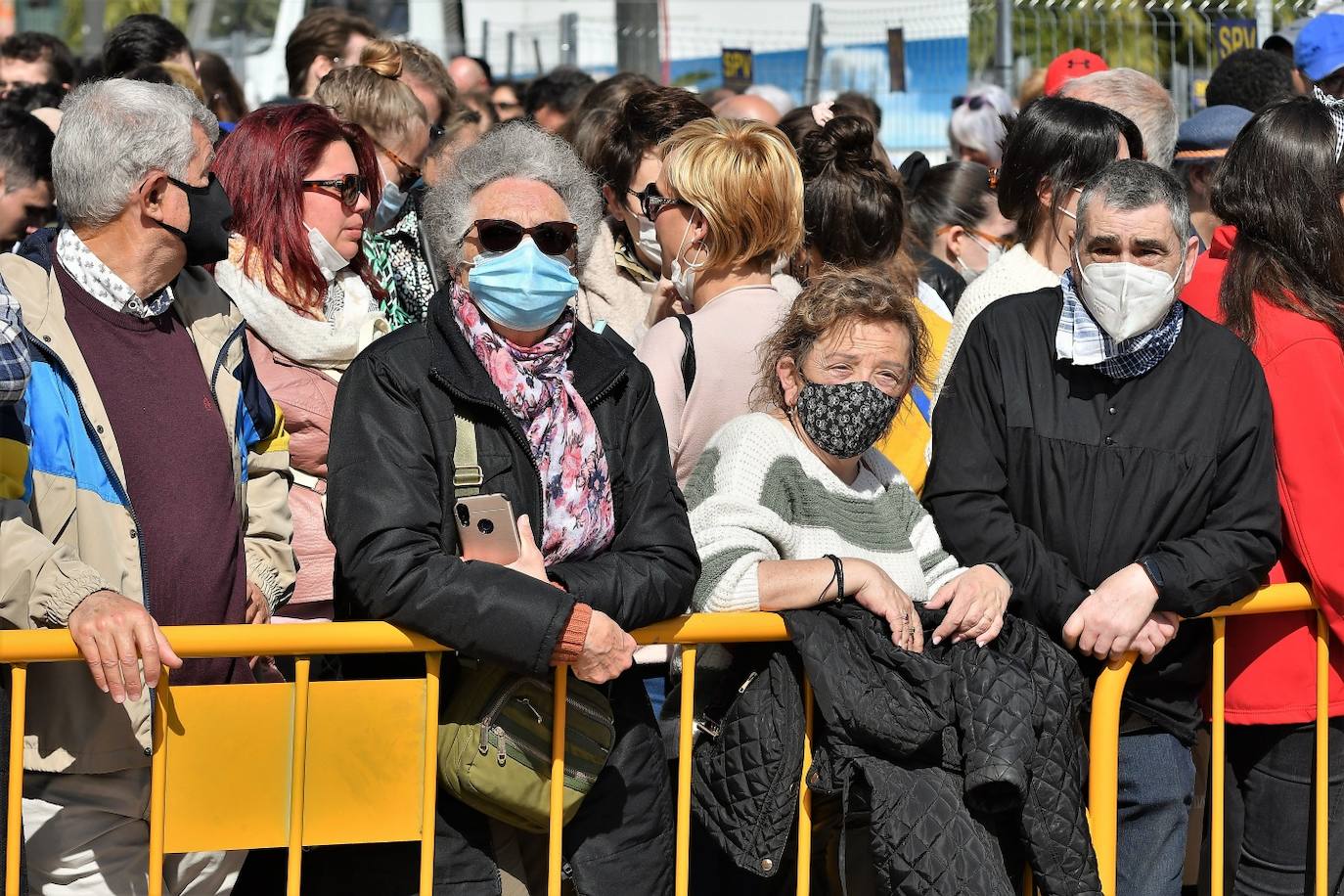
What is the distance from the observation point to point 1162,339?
3.60 meters

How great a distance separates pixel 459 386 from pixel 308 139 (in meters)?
1.33

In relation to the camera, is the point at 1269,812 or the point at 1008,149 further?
the point at 1008,149

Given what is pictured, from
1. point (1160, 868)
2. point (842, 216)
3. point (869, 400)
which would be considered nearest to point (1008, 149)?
point (842, 216)

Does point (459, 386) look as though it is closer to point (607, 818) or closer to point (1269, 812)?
point (607, 818)

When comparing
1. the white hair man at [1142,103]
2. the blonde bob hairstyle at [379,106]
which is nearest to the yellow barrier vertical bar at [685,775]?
the white hair man at [1142,103]

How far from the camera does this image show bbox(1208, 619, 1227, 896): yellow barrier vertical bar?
144 inches

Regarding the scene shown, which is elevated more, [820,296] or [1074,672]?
[820,296]

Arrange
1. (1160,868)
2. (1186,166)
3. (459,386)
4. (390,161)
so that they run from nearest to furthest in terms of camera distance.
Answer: (459,386) → (1160,868) → (390,161) → (1186,166)

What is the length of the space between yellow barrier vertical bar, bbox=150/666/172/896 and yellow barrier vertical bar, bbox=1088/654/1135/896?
2044mm

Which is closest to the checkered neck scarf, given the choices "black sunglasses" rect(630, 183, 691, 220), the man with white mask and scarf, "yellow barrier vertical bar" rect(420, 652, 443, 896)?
the man with white mask and scarf

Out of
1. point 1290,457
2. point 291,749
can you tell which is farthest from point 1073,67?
point 291,749

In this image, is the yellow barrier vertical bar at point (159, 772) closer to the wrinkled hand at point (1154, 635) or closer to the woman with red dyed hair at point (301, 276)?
the woman with red dyed hair at point (301, 276)

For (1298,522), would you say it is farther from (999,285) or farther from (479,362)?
(479,362)

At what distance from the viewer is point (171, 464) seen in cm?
338
